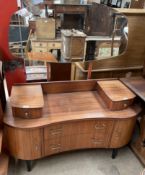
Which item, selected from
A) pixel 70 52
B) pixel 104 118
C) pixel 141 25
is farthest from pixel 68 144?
pixel 141 25

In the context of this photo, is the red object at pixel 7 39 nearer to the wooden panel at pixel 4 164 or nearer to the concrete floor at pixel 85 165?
Answer: the wooden panel at pixel 4 164

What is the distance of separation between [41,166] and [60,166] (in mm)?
168

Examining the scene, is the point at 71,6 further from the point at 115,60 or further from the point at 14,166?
the point at 14,166

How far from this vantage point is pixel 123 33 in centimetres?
176

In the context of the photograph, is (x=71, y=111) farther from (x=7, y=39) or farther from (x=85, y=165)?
(x=7, y=39)

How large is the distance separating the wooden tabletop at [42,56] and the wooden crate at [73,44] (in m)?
0.10

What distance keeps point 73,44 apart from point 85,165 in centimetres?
108

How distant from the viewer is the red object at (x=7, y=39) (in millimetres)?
1355

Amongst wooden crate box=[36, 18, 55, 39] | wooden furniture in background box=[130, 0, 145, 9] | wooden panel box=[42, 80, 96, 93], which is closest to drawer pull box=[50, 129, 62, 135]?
wooden panel box=[42, 80, 96, 93]

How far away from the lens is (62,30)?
5.07 ft

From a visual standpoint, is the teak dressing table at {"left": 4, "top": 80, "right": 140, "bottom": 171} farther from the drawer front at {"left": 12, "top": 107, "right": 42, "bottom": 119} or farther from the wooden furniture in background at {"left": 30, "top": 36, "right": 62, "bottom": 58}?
the wooden furniture in background at {"left": 30, "top": 36, "right": 62, "bottom": 58}

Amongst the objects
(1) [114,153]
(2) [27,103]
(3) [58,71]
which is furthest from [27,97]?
(1) [114,153]

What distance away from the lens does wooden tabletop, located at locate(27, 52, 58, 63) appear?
5.20 ft

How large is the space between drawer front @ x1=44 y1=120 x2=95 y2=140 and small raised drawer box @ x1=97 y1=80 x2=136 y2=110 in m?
0.23
